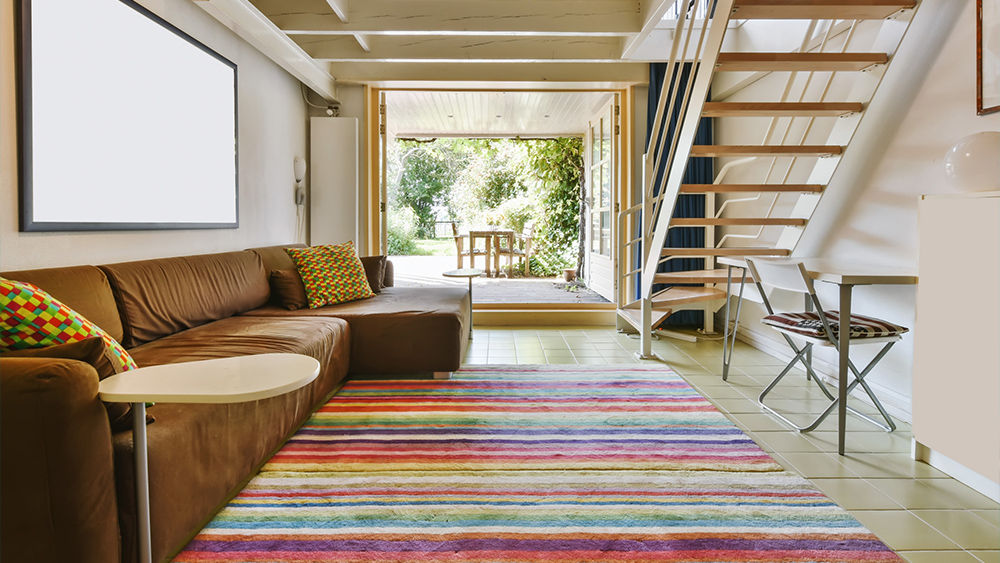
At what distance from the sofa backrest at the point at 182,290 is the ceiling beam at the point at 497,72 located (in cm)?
223

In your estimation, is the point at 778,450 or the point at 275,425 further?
the point at 778,450

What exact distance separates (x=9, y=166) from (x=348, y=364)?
1.83 m

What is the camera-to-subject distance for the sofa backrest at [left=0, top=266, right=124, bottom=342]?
1984 mm

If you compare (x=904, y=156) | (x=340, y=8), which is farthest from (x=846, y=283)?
(x=340, y=8)

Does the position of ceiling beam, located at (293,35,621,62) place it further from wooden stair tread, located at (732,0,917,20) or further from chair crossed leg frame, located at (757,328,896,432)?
chair crossed leg frame, located at (757,328,896,432)

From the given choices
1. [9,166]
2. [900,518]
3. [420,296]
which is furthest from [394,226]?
[900,518]

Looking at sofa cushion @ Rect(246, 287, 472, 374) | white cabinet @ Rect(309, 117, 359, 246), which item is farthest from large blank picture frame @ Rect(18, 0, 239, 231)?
white cabinet @ Rect(309, 117, 359, 246)

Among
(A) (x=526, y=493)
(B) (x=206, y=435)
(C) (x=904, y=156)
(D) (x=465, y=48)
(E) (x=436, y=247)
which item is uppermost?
(D) (x=465, y=48)

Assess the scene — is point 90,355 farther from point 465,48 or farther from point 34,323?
point 465,48

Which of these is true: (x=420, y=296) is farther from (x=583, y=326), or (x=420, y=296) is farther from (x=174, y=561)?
(x=174, y=561)

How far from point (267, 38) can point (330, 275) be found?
1.57 meters

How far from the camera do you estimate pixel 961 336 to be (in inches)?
73.2

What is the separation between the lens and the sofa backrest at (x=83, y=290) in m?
1.98

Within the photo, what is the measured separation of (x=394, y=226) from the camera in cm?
1382
